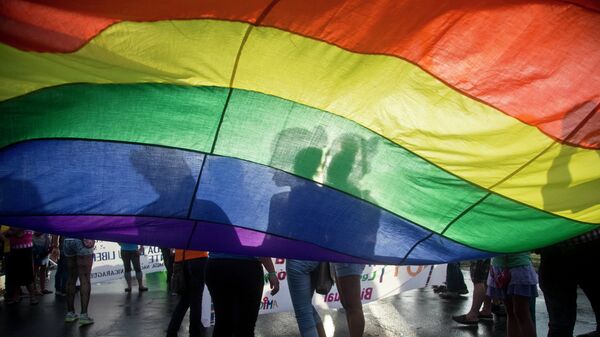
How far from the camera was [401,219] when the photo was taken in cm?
294

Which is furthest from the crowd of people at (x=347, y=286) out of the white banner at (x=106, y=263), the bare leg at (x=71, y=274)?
Result: the white banner at (x=106, y=263)

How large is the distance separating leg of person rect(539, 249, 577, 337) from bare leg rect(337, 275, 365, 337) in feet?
4.95

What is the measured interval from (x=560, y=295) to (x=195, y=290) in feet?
10.9

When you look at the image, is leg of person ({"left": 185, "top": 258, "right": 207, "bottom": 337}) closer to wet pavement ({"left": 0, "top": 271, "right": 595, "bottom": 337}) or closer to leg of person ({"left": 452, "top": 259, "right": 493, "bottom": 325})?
wet pavement ({"left": 0, "top": 271, "right": 595, "bottom": 337})

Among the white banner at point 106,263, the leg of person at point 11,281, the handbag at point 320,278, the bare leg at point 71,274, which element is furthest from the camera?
the white banner at point 106,263

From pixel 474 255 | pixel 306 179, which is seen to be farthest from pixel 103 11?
pixel 474 255

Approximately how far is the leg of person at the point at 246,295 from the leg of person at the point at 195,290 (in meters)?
1.38

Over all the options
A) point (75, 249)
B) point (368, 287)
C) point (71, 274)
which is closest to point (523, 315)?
point (368, 287)

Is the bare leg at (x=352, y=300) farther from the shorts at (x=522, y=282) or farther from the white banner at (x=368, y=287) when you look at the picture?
the white banner at (x=368, y=287)

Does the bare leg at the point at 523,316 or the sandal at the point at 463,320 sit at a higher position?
the bare leg at the point at 523,316

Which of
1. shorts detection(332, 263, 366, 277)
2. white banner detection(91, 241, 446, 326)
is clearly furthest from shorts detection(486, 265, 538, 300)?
white banner detection(91, 241, 446, 326)

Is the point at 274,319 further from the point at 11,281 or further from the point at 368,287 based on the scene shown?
the point at 11,281

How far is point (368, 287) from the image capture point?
300 inches

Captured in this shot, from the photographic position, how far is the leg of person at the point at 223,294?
375 cm
